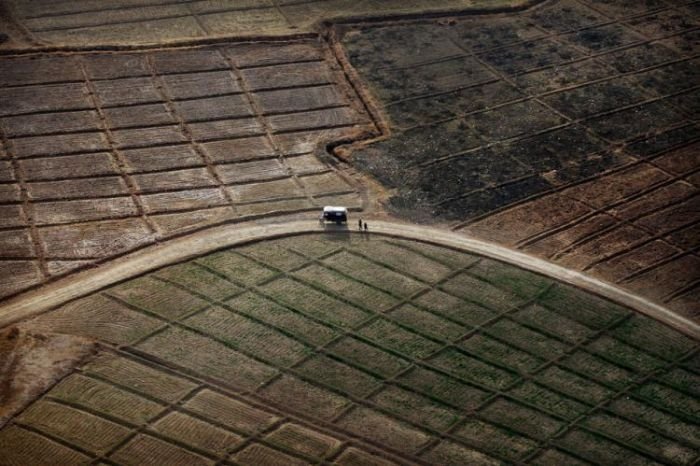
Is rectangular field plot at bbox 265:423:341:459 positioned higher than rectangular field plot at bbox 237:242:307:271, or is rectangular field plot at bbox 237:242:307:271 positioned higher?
rectangular field plot at bbox 237:242:307:271

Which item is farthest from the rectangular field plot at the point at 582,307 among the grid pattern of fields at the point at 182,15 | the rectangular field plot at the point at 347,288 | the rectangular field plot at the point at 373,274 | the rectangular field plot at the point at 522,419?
the grid pattern of fields at the point at 182,15

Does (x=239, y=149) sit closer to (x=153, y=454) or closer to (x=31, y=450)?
(x=153, y=454)

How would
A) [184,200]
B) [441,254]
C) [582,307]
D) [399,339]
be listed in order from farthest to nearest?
[184,200] → [441,254] → [582,307] → [399,339]

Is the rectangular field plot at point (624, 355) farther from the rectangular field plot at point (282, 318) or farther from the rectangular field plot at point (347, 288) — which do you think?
the rectangular field plot at point (282, 318)

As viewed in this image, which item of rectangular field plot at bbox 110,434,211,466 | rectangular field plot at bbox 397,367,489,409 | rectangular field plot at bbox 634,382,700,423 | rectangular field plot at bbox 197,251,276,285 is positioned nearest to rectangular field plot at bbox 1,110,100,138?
rectangular field plot at bbox 197,251,276,285

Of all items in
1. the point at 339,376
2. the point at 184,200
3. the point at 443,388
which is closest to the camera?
the point at 443,388

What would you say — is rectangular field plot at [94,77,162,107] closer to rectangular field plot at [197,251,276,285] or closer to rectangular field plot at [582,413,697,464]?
rectangular field plot at [197,251,276,285]

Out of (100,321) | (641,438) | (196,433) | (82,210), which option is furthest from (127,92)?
(641,438)
